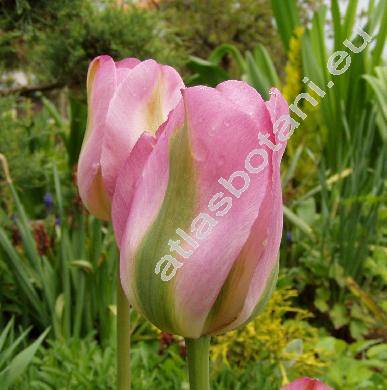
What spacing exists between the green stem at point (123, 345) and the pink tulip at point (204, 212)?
0.44ft

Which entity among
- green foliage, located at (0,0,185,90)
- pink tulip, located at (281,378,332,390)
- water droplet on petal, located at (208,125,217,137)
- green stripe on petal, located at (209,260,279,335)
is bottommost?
pink tulip, located at (281,378,332,390)

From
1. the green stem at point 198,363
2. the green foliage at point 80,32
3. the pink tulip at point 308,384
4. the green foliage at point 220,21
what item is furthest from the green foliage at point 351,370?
the green foliage at point 220,21

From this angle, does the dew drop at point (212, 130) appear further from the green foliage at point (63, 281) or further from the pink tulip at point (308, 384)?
the green foliage at point (63, 281)

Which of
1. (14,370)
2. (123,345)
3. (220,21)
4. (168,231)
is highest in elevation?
(220,21)

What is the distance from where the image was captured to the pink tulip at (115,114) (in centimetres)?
43

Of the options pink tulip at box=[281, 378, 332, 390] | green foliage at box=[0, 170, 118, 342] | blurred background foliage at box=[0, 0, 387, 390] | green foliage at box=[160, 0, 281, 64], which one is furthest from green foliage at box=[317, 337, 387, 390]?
green foliage at box=[160, 0, 281, 64]

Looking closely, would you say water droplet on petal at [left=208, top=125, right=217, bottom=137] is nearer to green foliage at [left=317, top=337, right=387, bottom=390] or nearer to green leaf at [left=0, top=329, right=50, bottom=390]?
green leaf at [left=0, top=329, right=50, bottom=390]

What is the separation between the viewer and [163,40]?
93.7 inches

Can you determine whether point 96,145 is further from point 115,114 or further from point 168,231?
point 168,231

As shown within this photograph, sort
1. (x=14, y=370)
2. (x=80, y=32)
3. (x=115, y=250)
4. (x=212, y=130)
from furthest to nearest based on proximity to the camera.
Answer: (x=80, y=32)
(x=115, y=250)
(x=14, y=370)
(x=212, y=130)

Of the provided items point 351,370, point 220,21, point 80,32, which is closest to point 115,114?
point 351,370

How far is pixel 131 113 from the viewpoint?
1.41 feet

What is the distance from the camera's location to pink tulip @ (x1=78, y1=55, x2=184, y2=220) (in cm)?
43

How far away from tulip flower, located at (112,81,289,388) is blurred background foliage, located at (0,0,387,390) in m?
0.51
